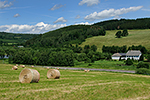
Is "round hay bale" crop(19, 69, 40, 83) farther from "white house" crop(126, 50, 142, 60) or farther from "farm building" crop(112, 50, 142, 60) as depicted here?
"white house" crop(126, 50, 142, 60)

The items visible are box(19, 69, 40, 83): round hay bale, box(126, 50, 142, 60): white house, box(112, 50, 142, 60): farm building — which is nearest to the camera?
box(19, 69, 40, 83): round hay bale

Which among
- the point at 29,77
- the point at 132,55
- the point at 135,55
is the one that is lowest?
the point at 135,55

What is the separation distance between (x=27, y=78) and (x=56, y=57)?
72544 mm

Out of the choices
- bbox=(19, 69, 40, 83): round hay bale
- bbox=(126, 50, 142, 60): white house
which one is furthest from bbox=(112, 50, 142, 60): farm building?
bbox=(19, 69, 40, 83): round hay bale

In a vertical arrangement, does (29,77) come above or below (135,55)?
above

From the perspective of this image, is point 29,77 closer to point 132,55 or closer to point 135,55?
point 132,55

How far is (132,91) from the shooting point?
61.3 ft

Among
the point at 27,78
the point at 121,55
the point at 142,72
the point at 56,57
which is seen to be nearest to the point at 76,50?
the point at 121,55

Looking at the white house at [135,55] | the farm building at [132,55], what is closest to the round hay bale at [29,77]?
the farm building at [132,55]

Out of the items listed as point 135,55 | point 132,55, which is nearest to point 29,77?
point 132,55

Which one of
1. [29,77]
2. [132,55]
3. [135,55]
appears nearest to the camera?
[29,77]

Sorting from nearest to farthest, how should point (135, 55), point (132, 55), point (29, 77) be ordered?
point (29, 77), point (135, 55), point (132, 55)

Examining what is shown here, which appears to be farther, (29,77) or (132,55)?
(132,55)

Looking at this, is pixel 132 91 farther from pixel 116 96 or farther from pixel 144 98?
pixel 116 96
